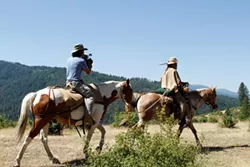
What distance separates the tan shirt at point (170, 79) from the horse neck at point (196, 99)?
1.03m

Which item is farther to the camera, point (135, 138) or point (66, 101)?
point (66, 101)

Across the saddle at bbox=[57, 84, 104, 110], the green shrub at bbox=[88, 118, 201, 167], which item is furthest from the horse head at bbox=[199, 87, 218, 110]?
the green shrub at bbox=[88, 118, 201, 167]

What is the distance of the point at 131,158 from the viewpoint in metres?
4.32

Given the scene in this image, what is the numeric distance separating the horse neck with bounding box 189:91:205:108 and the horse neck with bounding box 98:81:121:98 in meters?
2.95

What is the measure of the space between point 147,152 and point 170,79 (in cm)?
644

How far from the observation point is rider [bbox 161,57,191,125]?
10617 mm

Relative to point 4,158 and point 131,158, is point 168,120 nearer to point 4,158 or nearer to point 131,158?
point 131,158

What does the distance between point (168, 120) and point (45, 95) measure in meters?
3.83

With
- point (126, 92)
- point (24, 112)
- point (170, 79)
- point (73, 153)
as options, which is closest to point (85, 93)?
point (24, 112)

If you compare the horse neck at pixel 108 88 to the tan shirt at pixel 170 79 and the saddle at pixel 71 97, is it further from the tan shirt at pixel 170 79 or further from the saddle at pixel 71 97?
the tan shirt at pixel 170 79

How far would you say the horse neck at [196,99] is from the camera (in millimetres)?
11359

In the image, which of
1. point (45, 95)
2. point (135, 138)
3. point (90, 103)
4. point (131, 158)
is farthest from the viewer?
point (90, 103)

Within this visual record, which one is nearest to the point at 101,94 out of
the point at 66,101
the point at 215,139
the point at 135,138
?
the point at 66,101

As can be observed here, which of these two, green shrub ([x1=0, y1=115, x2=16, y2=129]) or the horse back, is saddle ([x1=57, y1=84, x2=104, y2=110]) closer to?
the horse back
